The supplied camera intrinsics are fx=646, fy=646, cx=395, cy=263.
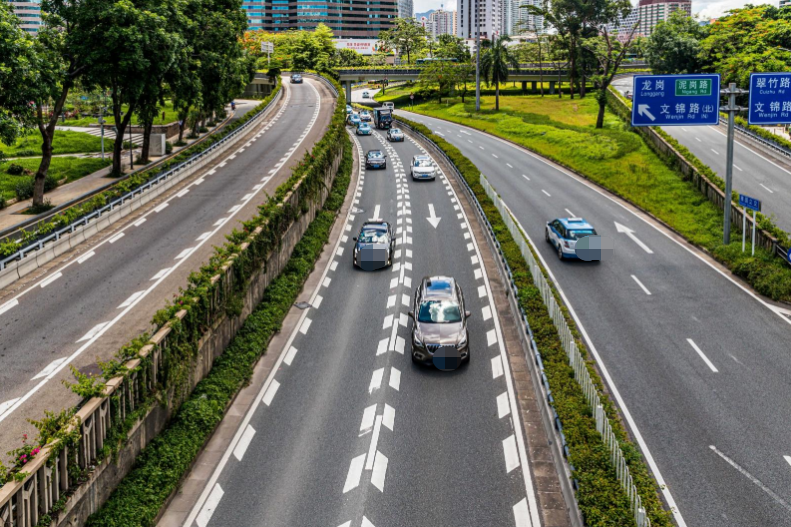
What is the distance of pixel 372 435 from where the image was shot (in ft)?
57.5

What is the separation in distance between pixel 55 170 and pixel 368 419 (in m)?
42.9

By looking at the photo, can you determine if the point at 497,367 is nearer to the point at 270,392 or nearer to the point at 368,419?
the point at 368,419


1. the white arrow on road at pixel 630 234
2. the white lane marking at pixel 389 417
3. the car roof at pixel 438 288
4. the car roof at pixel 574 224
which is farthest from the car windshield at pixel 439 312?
the white arrow on road at pixel 630 234

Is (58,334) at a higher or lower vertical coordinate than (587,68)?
lower

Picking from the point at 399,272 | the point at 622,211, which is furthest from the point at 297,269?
the point at 622,211

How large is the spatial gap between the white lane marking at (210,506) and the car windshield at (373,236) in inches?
702

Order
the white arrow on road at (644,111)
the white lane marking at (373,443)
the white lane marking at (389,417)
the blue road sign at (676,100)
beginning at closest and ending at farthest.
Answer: the white lane marking at (373,443) < the white lane marking at (389,417) < the blue road sign at (676,100) < the white arrow on road at (644,111)

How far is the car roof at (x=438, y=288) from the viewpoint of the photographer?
23297 mm

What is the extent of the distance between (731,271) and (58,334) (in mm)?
29212

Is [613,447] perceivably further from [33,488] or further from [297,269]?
[297,269]

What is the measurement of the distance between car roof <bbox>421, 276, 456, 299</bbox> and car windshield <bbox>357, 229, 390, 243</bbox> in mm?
7555

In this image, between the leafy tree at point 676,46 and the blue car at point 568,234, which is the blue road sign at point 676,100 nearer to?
the blue car at point 568,234

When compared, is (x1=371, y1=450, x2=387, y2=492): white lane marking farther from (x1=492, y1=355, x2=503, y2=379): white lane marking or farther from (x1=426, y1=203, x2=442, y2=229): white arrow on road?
(x1=426, y1=203, x2=442, y2=229): white arrow on road

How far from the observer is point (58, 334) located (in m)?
21.5
